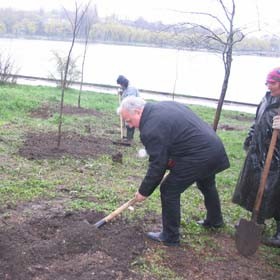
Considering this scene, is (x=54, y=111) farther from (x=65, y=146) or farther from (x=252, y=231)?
(x=252, y=231)

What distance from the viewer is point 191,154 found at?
3771 millimetres

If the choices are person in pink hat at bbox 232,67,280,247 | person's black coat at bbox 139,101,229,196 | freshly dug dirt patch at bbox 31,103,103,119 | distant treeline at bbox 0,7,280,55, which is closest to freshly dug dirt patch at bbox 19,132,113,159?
freshly dug dirt patch at bbox 31,103,103,119

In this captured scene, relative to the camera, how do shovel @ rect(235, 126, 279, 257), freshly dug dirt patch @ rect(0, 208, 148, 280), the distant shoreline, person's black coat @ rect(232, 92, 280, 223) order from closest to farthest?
freshly dug dirt patch @ rect(0, 208, 148, 280)
shovel @ rect(235, 126, 279, 257)
person's black coat @ rect(232, 92, 280, 223)
the distant shoreline

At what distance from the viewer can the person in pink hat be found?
13.3ft

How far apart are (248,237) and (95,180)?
8.56ft

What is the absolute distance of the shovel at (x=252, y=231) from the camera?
3.95 metres

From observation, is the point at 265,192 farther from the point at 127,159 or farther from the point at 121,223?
the point at 127,159

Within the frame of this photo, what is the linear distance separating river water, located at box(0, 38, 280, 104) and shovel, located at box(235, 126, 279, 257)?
16.3m

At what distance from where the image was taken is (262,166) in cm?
417

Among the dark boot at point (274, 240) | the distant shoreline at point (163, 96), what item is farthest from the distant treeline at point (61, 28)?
the dark boot at point (274, 240)

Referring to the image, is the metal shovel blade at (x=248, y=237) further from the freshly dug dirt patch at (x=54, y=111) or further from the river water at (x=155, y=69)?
the river water at (x=155, y=69)

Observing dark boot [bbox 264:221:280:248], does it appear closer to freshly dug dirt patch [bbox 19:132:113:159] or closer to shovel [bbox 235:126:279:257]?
shovel [bbox 235:126:279:257]

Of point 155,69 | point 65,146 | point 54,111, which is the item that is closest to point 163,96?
point 54,111

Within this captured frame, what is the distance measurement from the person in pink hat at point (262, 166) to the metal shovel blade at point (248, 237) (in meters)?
0.31
